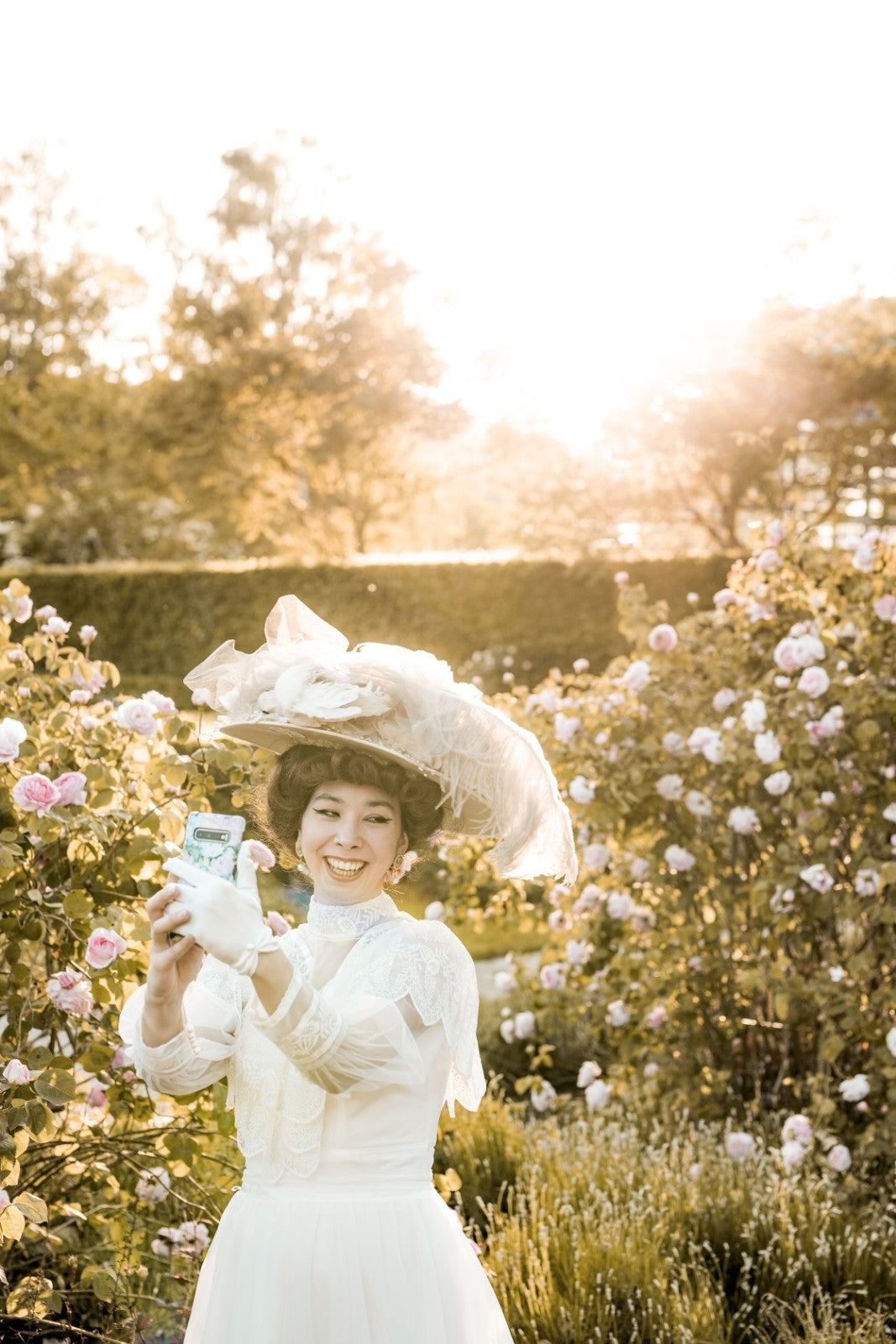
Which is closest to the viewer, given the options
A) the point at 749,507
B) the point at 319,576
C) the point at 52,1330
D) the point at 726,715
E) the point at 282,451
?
the point at 52,1330

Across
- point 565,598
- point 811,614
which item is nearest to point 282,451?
point 565,598

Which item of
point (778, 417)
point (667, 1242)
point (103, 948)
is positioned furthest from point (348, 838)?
point (778, 417)

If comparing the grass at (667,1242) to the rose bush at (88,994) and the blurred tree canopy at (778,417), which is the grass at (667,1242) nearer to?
the rose bush at (88,994)

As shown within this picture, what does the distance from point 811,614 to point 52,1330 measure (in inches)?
116

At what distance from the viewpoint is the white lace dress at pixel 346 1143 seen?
1.92 m

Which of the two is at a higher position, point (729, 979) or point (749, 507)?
point (749, 507)

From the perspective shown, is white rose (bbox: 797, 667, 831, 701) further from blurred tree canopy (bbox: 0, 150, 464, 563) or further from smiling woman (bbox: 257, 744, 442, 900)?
blurred tree canopy (bbox: 0, 150, 464, 563)

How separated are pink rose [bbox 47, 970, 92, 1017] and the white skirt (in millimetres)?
758

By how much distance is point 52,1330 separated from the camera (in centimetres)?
276

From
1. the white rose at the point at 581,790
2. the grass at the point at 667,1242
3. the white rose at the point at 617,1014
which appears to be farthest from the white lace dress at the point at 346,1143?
the white rose at the point at 617,1014

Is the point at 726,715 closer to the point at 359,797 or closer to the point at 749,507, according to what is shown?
the point at 359,797

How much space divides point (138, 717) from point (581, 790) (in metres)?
1.83

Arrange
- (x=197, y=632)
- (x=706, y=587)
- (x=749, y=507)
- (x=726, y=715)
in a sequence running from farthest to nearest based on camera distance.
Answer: (x=749, y=507), (x=197, y=632), (x=706, y=587), (x=726, y=715)

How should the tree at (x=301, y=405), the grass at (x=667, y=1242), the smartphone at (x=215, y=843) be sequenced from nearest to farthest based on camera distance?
the smartphone at (x=215, y=843), the grass at (x=667, y=1242), the tree at (x=301, y=405)
